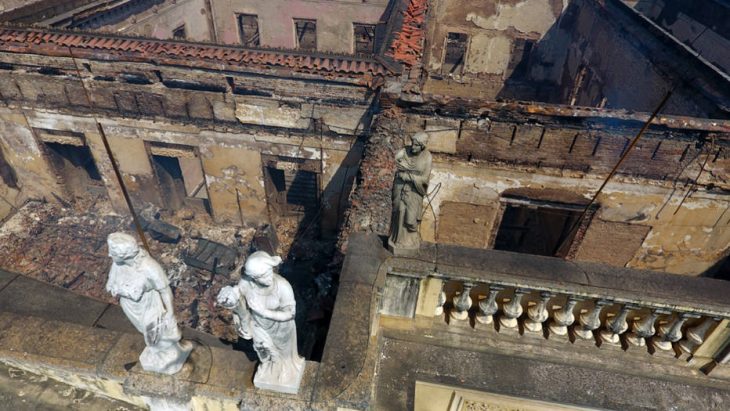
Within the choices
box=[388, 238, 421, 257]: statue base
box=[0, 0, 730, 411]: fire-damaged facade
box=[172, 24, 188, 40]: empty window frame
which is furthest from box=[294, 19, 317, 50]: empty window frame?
box=[388, 238, 421, 257]: statue base

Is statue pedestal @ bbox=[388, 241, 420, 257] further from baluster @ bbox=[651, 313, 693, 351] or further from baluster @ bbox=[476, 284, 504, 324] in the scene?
baluster @ bbox=[651, 313, 693, 351]

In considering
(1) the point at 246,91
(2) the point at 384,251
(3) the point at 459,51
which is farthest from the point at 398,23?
(2) the point at 384,251

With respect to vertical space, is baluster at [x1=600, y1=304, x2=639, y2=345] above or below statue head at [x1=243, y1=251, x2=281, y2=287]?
below

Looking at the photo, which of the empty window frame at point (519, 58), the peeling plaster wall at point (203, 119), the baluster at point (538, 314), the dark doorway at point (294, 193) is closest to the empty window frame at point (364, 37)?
the empty window frame at point (519, 58)

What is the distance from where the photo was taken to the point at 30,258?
9680 mm

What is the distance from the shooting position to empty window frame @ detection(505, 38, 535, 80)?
15188mm

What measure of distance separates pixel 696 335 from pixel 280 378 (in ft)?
12.9

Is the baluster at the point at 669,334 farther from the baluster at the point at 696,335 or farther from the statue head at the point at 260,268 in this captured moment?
the statue head at the point at 260,268

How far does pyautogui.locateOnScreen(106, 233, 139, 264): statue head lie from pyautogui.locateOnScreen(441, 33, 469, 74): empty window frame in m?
14.9

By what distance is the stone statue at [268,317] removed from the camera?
8.52 ft

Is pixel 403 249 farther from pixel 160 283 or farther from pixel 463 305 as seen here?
pixel 160 283

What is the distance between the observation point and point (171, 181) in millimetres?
11305

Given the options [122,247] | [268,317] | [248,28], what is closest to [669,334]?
[268,317]

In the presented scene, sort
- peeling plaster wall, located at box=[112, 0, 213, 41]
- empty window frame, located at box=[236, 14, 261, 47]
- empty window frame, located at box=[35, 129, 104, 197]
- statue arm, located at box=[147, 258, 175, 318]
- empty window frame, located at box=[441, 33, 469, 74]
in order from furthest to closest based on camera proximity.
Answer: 1. empty window frame, located at box=[236, 14, 261, 47]
2. empty window frame, located at box=[441, 33, 469, 74]
3. peeling plaster wall, located at box=[112, 0, 213, 41]
4. empty window frame, located at box=[35, 129, 104, 197]
5. statue arm, located at box=[147, 258, 175, 318]
